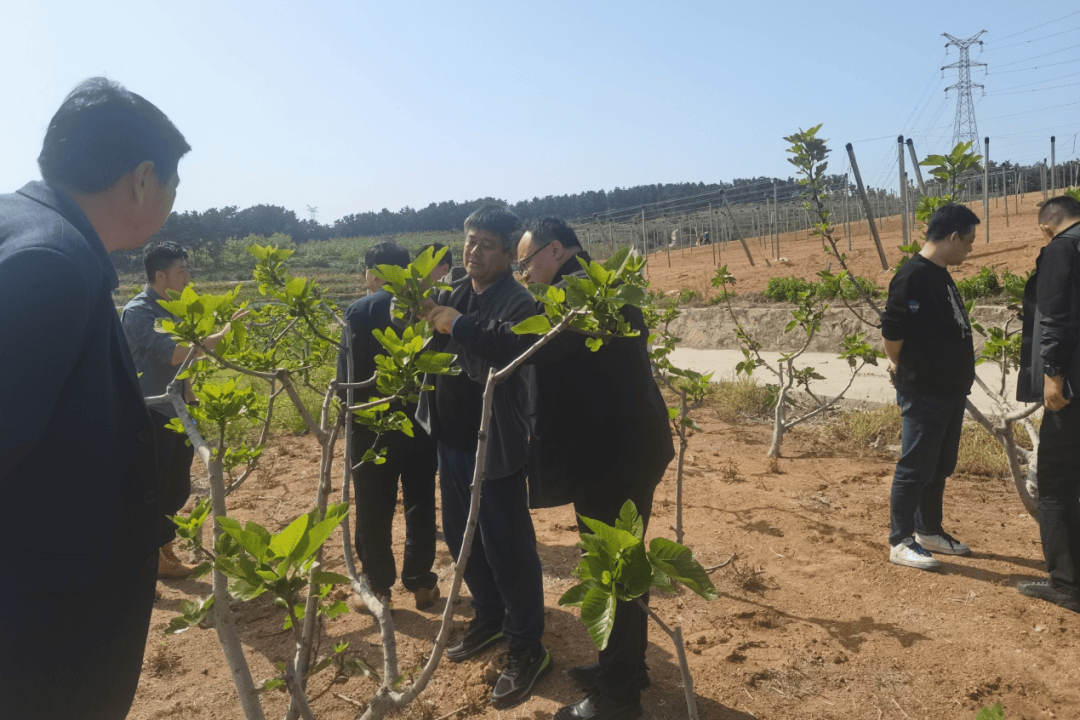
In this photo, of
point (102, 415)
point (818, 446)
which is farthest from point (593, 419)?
point (818, 446)

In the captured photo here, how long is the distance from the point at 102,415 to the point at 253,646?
2.20 m

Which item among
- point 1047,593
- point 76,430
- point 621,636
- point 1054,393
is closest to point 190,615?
point 76,430

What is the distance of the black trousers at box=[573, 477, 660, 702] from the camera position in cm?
218

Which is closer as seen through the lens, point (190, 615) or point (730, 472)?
point (190, 615)

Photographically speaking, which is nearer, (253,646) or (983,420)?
(253,646)

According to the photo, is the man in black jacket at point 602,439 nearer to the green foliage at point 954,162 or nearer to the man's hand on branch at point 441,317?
the man's hand on branch at point 441,317

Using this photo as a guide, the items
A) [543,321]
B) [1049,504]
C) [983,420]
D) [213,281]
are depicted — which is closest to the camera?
[543,321]

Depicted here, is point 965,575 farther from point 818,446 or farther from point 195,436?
point 195,436

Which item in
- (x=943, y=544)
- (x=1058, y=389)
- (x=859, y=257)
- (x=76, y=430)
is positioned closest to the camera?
(x=76, y=430)

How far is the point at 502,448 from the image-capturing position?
2.40 metres

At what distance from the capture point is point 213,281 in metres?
33.2

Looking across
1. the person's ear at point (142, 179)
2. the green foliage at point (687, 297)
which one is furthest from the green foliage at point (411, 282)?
the green foliage at point (687, 297)

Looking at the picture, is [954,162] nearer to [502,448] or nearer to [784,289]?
[502,448]

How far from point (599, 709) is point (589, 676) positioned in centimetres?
18
